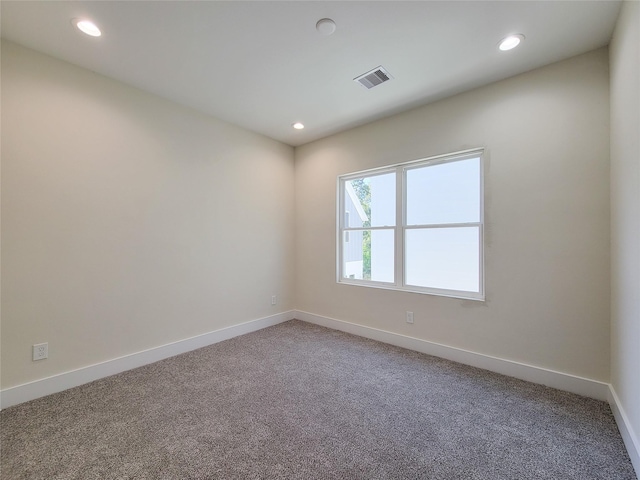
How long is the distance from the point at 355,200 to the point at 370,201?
0.27m

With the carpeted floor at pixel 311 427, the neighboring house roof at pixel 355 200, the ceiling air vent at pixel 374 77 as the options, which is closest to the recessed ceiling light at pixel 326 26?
the ceiling air vent at pixel 374 77

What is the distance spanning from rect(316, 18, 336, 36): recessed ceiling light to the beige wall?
174cm

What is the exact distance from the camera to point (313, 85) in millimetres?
2697

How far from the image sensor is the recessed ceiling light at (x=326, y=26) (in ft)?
6.22

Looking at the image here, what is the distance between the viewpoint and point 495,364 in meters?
2.59

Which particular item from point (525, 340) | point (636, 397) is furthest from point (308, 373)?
point (636, 397)

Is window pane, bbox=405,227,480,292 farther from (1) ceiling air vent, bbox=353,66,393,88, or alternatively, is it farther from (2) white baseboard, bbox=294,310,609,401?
(1) ceiling air vent, bbox=353,66,393,88

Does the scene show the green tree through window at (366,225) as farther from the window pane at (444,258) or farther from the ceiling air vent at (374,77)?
the ceiling air vent at (374,77)

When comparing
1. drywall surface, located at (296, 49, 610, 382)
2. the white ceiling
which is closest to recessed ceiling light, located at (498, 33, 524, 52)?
the white ceiling

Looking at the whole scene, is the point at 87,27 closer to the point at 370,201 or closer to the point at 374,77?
the point at 374,77

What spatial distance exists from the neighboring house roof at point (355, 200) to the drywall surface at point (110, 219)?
4.48 ft

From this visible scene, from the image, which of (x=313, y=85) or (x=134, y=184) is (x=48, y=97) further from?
(x=313, y=85)

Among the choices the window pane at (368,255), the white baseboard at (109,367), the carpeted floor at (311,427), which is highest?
the window pane at (368,255)

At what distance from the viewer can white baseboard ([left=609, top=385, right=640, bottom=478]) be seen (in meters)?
1.48
